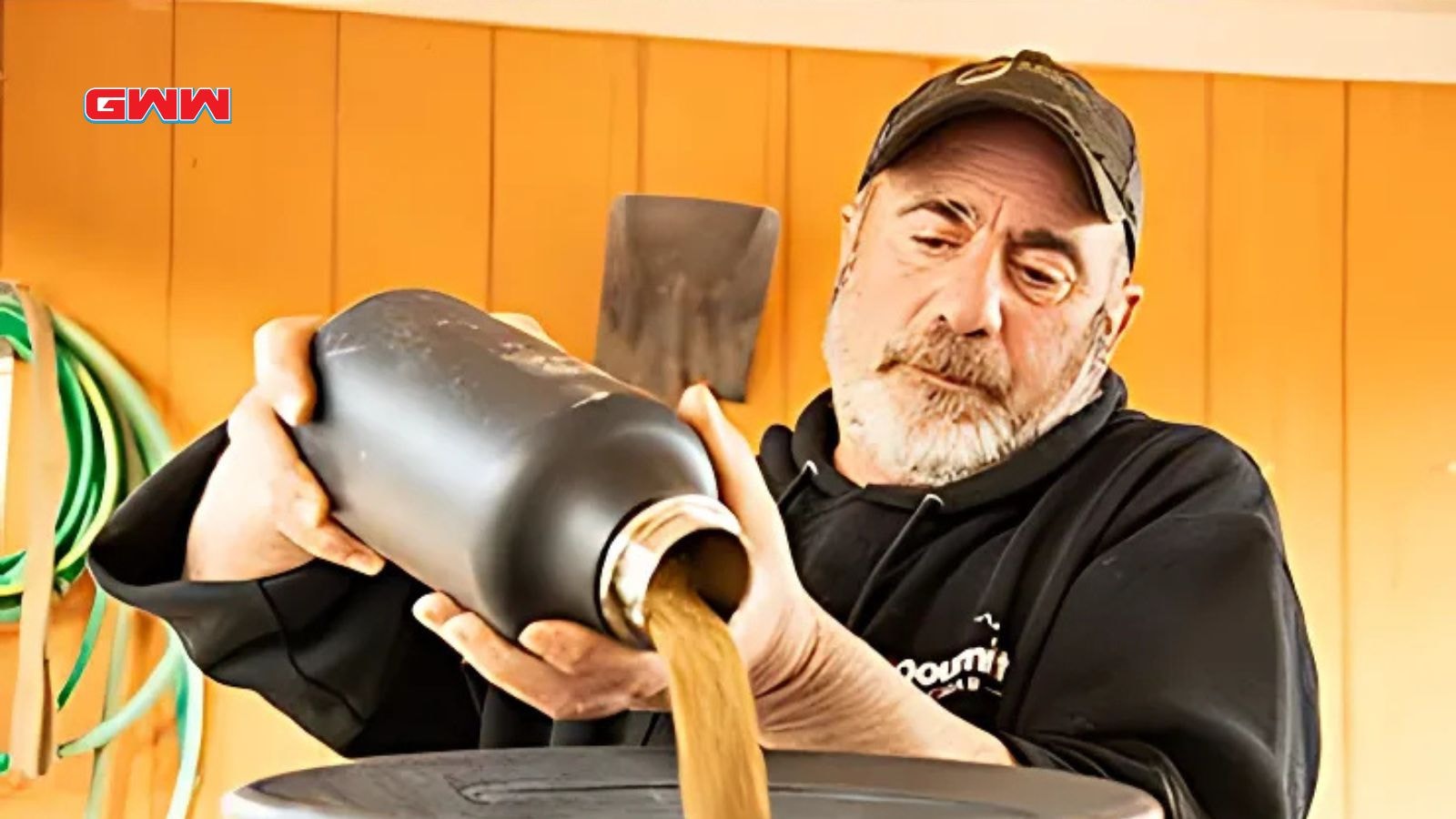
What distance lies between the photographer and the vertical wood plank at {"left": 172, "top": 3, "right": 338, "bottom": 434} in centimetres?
203

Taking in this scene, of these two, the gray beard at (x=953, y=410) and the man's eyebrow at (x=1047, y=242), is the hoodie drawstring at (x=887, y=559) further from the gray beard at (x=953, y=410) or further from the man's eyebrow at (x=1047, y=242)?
the man's eyebrow at (x=1047, y=242)

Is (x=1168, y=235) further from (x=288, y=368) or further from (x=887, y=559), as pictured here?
(x=288, y=368)

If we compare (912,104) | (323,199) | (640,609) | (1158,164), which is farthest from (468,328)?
(1158,164)

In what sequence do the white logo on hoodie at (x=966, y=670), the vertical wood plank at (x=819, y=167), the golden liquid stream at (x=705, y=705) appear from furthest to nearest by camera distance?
the vertical wood plank at (x=819, y=167) → the white logo on hoodie at (x=966, y=670) → the golden liquid stream at (x=705, y=705)

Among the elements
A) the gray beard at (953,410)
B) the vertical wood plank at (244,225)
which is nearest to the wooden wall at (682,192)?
the vertical wood plank at (244,225)

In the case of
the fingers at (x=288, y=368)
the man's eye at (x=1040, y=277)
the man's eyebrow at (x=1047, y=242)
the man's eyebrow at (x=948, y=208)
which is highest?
the man's eyebrow at (x=948, y=208)

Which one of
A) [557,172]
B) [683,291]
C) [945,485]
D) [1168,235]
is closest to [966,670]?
[945,485]

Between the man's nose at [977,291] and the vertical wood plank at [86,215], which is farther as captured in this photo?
the vertical wood plank at [86,215]

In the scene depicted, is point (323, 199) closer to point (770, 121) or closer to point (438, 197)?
point (438, 197)

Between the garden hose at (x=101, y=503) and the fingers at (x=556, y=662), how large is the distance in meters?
1.26

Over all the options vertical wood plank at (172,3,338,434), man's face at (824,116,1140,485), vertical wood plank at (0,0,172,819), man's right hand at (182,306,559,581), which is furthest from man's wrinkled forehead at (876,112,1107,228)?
vertical wood plank at (0,0,172,819)

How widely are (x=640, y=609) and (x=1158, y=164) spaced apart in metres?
1.70

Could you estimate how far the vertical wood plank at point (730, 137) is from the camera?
2156 millimetres

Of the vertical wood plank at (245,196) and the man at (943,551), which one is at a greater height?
the vertical wood plank at (245,196)
